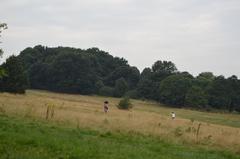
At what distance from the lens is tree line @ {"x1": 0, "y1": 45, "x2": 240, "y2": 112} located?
378 ft

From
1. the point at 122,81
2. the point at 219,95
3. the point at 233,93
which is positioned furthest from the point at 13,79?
the point at 233,93

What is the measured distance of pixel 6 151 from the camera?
13023 millimetres

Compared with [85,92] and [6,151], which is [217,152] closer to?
[6,151]

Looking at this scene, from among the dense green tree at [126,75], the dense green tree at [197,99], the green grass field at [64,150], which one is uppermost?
the dense green tree at [126,75]

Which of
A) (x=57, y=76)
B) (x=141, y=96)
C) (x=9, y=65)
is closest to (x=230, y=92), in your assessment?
(x=141, y=96)

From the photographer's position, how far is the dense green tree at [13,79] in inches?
2854

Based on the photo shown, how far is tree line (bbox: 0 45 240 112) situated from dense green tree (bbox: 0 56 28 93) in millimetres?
21626

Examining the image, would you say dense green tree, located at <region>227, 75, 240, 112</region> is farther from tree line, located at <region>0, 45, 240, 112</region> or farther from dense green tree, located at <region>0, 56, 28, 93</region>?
dense green tree, located at <region>0, 56, 28, 93</region>

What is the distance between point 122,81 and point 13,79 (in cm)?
5884

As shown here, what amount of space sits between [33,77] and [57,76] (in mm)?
7292

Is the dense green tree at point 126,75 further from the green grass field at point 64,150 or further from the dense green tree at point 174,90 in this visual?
the green grass field at point 64,150

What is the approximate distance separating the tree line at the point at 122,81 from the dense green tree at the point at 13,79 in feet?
71.0

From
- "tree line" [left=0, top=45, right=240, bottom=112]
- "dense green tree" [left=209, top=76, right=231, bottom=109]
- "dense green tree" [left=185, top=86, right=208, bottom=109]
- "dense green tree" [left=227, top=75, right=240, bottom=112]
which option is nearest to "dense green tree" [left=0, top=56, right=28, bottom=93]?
"tree line" [left=0, top=45, right=240, bottom=112]

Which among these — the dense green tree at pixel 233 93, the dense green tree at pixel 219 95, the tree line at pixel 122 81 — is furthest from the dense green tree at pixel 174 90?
the dense green tree at pixel 233 93
